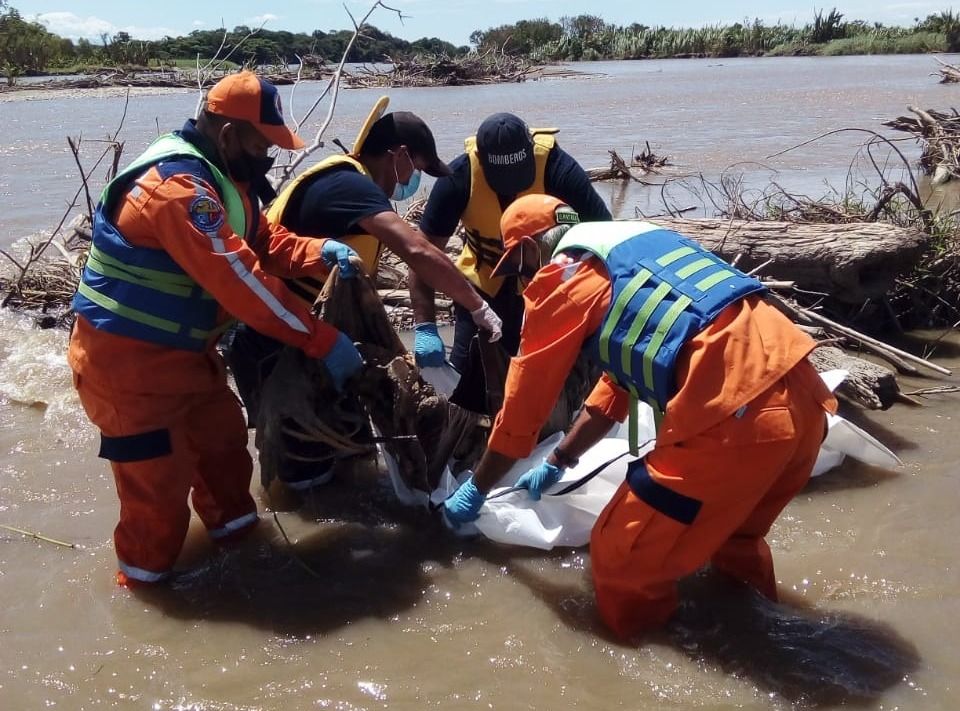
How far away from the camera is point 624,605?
2.76 m

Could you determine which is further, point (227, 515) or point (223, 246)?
point (227, 515)

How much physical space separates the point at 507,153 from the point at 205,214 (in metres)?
1.56

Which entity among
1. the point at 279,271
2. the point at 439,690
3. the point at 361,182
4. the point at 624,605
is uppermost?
the point at 361,182

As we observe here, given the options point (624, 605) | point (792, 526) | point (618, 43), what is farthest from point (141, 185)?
point (618, 43)

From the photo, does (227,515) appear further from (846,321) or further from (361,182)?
(846,321)

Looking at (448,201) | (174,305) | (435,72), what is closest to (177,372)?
(174,305)

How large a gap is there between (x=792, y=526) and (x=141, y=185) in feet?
8.97

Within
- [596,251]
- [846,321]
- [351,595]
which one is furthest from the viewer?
[846,321]

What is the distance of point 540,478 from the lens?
336cm

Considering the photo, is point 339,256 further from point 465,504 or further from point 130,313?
point 465,504

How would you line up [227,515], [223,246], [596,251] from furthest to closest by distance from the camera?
1. [227,515]
2. [223,246]
3. [596,251]

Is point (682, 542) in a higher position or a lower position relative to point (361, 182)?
lower

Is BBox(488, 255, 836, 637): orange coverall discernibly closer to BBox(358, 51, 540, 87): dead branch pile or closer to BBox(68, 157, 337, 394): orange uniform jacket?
BBox(68, 157, 337, 394): orange uniform jacket

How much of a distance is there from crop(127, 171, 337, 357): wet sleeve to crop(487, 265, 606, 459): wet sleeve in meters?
0.85
